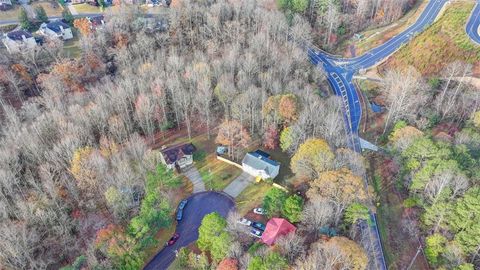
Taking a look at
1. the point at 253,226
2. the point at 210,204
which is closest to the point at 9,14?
the point at 210,204

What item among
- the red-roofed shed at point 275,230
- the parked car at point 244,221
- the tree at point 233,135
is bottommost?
the parked car at point 244,221

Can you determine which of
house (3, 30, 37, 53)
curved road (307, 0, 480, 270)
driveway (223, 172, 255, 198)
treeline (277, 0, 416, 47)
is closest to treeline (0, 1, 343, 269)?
house (3, 30, 37, 53)

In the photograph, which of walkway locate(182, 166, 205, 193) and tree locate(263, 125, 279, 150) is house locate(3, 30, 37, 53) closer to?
walkway locate(182, 166, 205, 193)

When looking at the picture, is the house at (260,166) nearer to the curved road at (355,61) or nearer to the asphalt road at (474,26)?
the curved road at (355,61)

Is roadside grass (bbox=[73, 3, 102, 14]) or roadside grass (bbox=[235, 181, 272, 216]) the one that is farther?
roadside grass (bbox=[73, 3, 102, 14])

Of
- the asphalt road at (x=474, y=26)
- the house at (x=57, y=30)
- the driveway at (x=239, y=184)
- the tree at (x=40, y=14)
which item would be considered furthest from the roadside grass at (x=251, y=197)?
the tree at (x=40, y=14)
